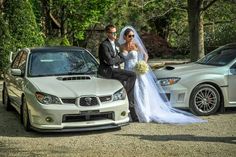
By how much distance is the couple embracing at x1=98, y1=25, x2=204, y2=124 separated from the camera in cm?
1020

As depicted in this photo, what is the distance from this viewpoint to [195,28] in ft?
60.7

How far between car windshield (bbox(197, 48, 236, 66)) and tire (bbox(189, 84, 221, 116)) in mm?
872

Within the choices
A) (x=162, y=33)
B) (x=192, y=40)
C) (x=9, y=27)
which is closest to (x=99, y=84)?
(x=192, y=40)

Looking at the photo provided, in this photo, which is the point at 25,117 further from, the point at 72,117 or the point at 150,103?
the point at 150,103

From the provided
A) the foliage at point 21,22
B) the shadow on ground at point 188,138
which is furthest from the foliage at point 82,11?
the shadow on ground at point 188,138

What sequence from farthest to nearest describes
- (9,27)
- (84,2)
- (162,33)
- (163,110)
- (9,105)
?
(162,33), (84,2), (9,27), (9,105), (163,110)

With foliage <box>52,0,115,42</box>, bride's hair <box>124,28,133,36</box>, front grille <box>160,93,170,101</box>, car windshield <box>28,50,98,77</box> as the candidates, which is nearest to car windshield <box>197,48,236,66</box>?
front grille <box>160,93,170,101</box>

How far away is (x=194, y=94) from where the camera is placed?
1066 centimetres

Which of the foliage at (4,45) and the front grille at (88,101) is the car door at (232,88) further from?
the foliage at (4,45)

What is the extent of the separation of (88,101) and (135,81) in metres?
1.97

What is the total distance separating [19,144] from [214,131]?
11.3 ft

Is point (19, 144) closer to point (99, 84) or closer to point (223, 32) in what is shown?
point (99, 84)

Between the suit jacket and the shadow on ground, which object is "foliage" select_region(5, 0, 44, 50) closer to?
the suit jacket

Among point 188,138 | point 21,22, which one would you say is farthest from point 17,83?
point 21,22
